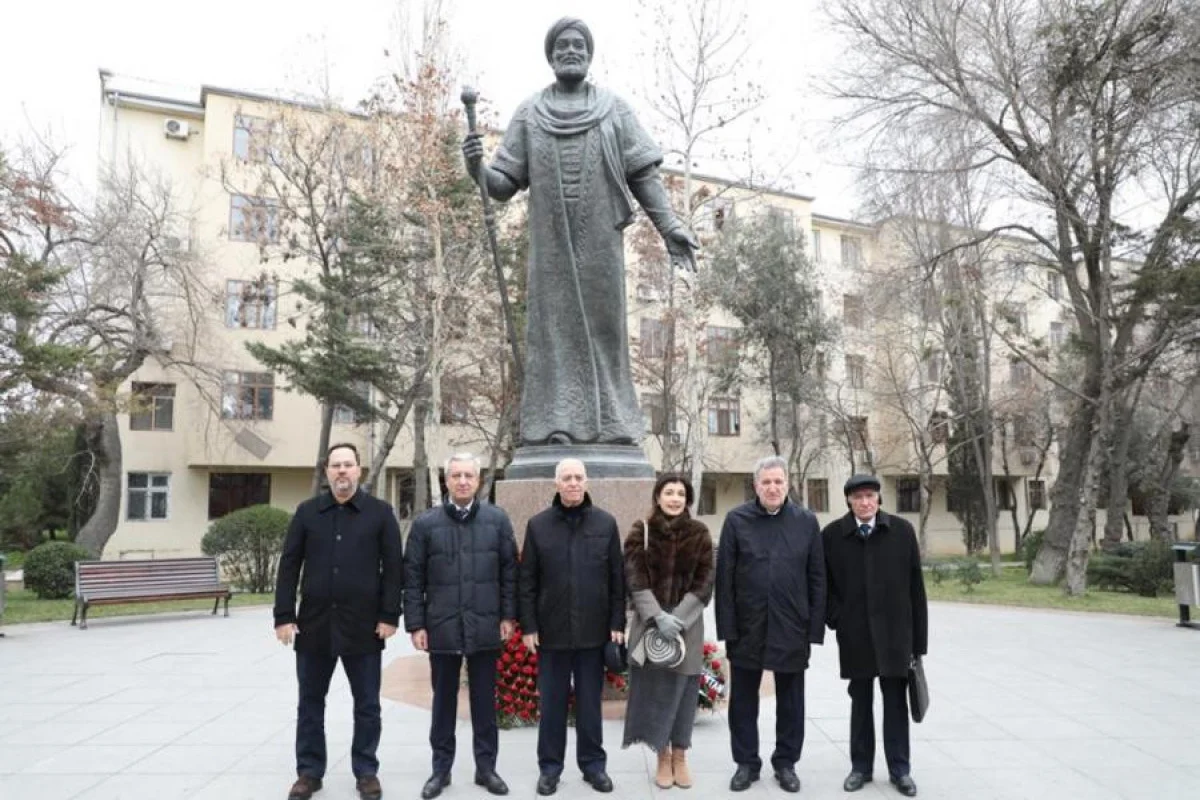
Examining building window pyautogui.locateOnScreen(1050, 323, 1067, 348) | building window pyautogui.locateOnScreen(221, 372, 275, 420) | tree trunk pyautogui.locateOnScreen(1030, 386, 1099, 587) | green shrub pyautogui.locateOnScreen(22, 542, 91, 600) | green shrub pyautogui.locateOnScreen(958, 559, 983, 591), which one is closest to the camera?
green shrub pyautogui.locateOnScreen(22, 542, 91, 600)

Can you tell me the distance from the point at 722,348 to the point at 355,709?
2397 centimetres

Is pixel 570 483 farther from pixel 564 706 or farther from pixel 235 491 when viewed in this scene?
pixel 235 491

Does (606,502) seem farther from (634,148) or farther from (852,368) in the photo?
(852,368)

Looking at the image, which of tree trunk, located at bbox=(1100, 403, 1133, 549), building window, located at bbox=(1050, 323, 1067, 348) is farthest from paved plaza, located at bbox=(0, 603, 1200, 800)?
building window, located at bbox=(1050, 323, 1067, 348)

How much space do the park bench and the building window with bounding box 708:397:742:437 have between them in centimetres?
2130

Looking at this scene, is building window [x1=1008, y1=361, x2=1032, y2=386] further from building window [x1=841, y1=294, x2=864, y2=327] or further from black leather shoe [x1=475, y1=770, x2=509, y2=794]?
black leather shoe [x1=475, y1=770, x2=509, y2=794]

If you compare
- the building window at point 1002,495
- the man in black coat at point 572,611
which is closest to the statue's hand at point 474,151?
the man in black coat at point 572,611

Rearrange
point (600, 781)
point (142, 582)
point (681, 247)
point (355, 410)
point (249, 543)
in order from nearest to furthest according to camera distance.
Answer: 1. point (600, 781)
2. point (681, 247)
3. point (142, 582)
4. point (249, 543)
5. point (355, 410)

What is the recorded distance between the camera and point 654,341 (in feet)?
87.8

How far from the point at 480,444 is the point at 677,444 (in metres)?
7.59

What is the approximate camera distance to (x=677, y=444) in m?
25.8

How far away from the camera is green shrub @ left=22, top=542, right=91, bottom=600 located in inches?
572

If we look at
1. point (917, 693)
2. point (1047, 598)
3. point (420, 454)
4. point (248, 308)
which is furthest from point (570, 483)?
point (248, 308)

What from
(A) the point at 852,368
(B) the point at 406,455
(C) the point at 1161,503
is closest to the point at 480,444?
(B) the point at 406,455
